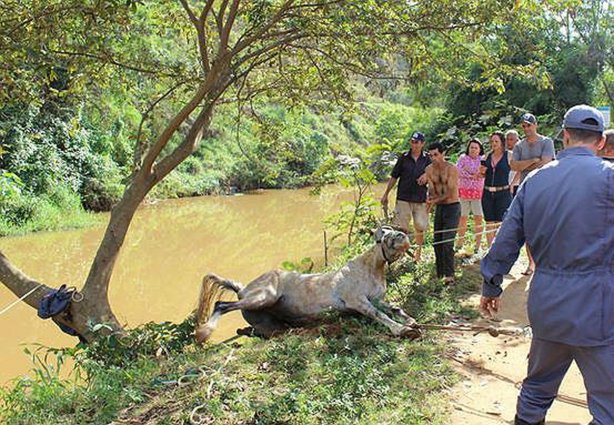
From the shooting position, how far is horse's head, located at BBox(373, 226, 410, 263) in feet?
18.0

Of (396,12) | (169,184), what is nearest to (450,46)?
(396,12)

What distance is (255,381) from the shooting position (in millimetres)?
4301

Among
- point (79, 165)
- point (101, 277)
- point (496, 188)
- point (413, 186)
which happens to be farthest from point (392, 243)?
point (79, 165)

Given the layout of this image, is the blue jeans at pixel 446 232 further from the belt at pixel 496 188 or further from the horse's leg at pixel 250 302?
the horse's leg at pixel 250 302

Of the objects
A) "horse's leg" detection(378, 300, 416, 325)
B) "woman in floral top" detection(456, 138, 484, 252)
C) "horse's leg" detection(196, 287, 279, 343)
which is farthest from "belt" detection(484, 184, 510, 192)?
"horse's leg" detection(196, 287, 279, 343)

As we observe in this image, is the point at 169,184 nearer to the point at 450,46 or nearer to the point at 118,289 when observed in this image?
the point at 118,289

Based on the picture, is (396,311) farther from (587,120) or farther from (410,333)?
(587,120)

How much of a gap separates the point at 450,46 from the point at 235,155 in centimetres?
2377

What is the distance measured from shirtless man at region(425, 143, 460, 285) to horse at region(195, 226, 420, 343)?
1269 mm

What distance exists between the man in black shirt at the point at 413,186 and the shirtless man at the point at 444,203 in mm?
241

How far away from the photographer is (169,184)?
24.9m

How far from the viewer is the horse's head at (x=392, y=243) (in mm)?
5500

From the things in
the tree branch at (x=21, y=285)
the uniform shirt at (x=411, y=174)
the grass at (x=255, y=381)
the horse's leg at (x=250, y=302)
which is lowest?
the grass at (x=255, y=381)

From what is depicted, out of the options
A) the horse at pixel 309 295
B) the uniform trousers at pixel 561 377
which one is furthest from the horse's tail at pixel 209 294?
the uniform trousers at pixel 561 377
